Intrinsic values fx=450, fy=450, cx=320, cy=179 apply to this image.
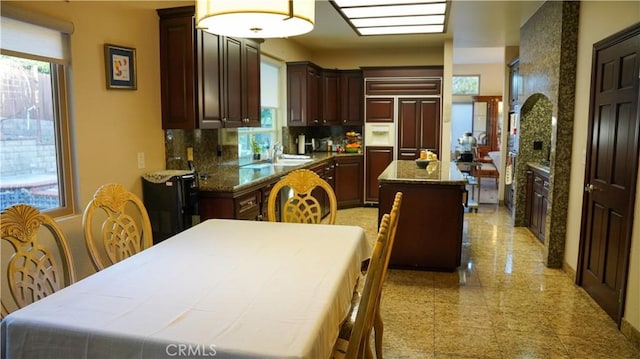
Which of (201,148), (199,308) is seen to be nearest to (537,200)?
(201,148)

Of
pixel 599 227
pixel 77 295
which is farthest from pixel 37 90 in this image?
pixel 599 227

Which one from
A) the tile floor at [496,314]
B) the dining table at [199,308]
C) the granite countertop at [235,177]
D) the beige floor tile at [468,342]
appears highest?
the granite countertop at [235,177]

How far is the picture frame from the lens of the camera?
3162 millimetres

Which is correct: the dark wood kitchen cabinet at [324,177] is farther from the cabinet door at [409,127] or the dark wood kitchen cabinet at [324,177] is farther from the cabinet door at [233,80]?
the cabinet door at [233,80]

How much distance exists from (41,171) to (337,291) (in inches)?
84.1

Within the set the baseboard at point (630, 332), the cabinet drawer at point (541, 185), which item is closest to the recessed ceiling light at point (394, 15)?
the cabinet drawer at point (541, 185)

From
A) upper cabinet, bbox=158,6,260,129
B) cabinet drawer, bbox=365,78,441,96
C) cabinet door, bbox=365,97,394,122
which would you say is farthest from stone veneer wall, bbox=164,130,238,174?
cabinet drawer, bbox=365,78,441,96

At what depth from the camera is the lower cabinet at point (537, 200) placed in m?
5.12

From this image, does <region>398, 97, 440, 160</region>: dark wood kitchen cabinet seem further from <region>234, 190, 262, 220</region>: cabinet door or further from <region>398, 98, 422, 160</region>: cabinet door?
<region>234, 190, 262, 220</region>: cabinet door

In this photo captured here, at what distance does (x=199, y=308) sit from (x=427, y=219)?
303 centimetres

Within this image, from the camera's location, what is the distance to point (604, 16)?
358 cm

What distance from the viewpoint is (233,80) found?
433cm

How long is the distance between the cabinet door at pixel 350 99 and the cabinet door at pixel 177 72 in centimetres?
421

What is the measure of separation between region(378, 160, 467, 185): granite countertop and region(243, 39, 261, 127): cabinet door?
150 centimetres
